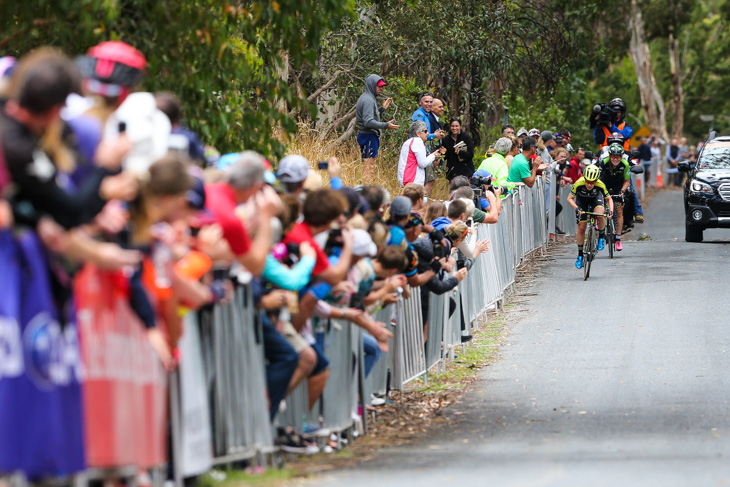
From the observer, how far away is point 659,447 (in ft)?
30.6

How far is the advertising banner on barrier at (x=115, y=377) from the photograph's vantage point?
6.13m

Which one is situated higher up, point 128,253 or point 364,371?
point 128,253

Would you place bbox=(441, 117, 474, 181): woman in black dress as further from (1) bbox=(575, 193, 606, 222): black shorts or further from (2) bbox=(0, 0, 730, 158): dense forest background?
(2) bbox=(0, 0, 730, 158): dense forest background

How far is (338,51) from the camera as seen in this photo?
23.8 m

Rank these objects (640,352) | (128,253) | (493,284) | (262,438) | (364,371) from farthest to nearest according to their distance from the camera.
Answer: (493,284) → (640,352) → (364,371) → (262,438) → (128,253)

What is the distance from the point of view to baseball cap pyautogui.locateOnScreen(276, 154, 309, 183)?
29.2 feet

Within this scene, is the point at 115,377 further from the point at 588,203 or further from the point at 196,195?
the point at 588,203

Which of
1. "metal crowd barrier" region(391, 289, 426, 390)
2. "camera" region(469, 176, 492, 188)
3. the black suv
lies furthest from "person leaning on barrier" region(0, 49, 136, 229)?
the black suv

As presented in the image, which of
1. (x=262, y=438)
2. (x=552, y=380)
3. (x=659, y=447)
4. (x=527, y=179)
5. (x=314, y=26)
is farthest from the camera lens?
(x=527, y=179)

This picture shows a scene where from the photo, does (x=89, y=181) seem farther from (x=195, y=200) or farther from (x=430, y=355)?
(x=430, y=355)

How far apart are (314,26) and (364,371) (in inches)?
117

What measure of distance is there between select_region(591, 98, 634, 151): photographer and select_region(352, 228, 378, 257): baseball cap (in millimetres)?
17807

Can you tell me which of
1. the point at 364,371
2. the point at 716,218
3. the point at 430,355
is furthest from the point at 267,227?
the point at 716,218

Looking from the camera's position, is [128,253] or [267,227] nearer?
[128,253]
